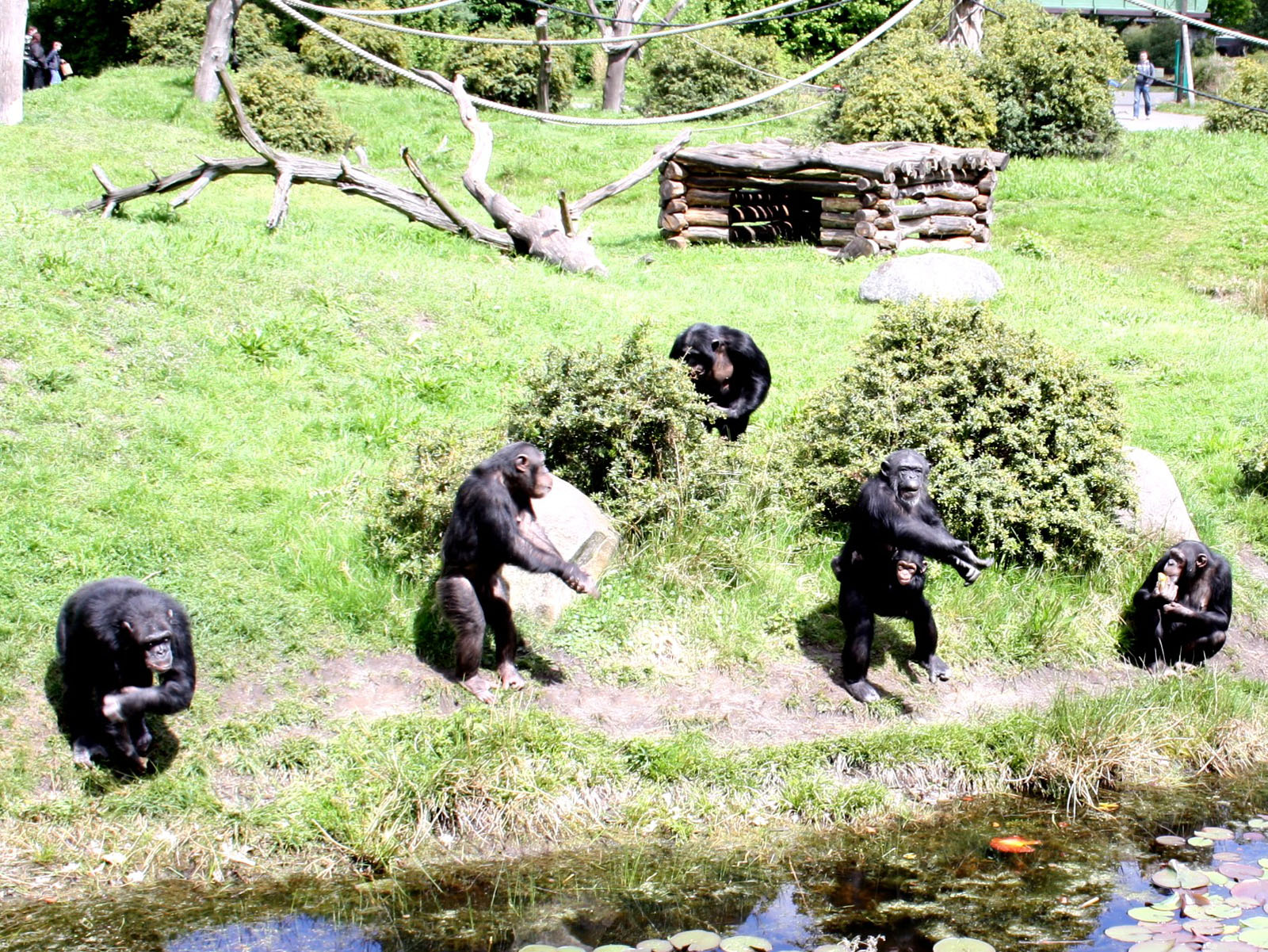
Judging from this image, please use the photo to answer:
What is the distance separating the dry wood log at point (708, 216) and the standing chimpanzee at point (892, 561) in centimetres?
1159

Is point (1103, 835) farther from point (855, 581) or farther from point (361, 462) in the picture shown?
point (361, 462)

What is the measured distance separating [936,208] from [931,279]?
4.04 meters

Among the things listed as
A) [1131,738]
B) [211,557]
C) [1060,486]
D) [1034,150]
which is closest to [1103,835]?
[1131,738]

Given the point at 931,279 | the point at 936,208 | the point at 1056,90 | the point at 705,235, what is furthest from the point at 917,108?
the point at 931,279

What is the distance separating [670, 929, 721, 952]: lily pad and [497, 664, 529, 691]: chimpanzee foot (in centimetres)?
214

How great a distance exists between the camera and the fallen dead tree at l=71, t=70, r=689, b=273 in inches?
584

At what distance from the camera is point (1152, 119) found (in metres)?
33.2

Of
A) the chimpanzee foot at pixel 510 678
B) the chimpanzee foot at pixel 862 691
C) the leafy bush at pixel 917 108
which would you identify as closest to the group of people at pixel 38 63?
the leafy bush at pixel 917 108

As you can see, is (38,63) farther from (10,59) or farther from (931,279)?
(931,279)

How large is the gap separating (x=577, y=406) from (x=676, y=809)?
302cm

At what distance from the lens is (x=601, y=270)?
14.9m

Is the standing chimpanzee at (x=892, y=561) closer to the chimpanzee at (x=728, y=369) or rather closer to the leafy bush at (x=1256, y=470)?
the chimpanzee at (x=728, y=369)

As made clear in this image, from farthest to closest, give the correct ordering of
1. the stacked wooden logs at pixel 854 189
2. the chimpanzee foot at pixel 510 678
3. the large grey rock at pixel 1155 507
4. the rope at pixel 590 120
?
1. the stacked wooden logs at pixel 854 189
2. the rope at pixel 590 120
3. the large grey rock at pixel 1155 507
4. the chimpanzee foot at pixel 510 678

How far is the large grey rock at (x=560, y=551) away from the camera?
7598 mm
